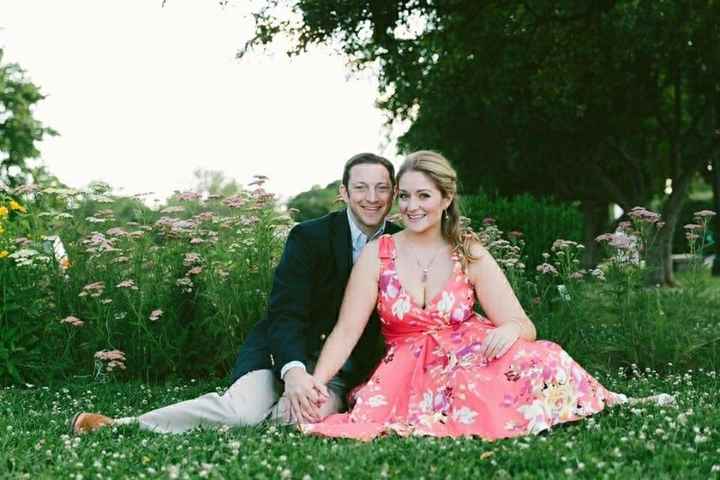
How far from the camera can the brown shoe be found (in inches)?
195

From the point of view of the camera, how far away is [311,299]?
549 cm

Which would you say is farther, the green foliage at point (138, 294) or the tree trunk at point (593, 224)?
the tree trunk at point (593, 224)

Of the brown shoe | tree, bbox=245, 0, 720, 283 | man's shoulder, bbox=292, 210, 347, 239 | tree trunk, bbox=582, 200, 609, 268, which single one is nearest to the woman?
man's shoulder, bbox=292, 210, 347, 239

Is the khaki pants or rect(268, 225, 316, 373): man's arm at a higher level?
rect(268, 225, 316, 373): man's arm

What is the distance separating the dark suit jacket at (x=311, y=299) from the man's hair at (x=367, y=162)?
32cm

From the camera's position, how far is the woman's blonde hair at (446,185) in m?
5.05

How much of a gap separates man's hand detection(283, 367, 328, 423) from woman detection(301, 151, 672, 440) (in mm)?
93

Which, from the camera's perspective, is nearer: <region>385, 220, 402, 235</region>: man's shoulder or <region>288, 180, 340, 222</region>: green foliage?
<region>385, 220, 402, 235</region>: man's shoulder

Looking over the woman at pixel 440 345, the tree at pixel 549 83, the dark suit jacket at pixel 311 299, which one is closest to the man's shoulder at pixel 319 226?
the dark suit jacket at pixel 311 299

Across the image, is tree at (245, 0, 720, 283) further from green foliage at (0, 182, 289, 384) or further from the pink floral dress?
the pink floral dress

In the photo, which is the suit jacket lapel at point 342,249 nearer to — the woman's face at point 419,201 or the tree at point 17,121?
the woman's face at point 419,201

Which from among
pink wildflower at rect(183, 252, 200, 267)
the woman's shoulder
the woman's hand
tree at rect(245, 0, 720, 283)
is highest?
tree at rect(245, 0, 720, 283)

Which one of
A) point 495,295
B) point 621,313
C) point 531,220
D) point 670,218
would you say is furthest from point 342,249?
point 670,218

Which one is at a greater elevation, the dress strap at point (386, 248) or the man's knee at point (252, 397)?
the dress strap at point (386, 248)
